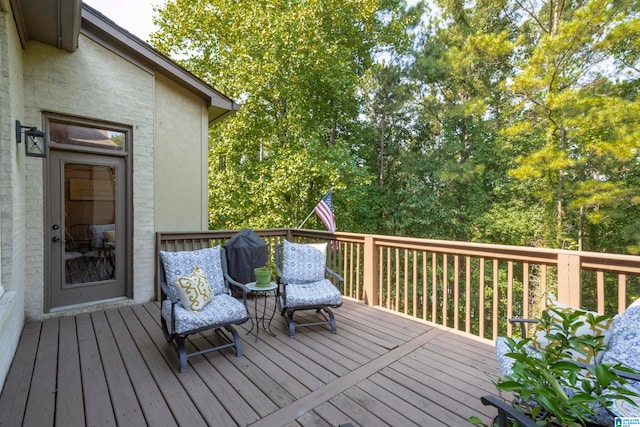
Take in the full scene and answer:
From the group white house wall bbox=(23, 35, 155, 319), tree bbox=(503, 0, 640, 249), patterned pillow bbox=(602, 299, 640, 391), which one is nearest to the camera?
patterned pillow bbox=(602, 299, 640, 391)

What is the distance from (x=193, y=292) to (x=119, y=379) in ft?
2.65

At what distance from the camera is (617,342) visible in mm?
1666

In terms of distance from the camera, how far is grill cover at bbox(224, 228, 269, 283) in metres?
4.16

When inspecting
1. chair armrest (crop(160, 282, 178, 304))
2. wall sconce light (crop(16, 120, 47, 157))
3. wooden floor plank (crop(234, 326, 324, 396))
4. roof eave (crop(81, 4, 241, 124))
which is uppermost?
roof eave (crop(81, 4, 241, 124))

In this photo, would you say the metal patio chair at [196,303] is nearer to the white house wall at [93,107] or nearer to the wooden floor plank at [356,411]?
the wooden floor plank at [356,411]

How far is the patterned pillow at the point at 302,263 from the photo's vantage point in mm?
3789

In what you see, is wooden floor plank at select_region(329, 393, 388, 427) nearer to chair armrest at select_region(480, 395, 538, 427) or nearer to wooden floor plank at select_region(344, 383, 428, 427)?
wooden floor plank at select_region(344, 383, 428, 427)

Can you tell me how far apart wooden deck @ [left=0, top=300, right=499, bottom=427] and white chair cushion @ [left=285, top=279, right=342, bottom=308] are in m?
0.32

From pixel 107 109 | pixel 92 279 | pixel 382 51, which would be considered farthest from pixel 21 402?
pixel 382 51

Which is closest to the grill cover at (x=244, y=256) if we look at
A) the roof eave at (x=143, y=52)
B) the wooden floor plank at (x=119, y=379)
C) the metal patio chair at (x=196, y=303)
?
the metal patio chair at (x=196, y=303)

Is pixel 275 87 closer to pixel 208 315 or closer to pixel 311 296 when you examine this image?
pixel 311 296

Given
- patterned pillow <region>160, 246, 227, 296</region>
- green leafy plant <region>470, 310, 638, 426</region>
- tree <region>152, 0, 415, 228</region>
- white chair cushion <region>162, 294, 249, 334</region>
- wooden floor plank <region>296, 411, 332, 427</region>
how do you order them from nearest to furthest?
green leafy plant <region>470, 310, 638, 426</region>
wooden floor plank <region>296, 411, 332, 427</region>
white chair cushion <region>162, 294, 249, 334</region>
patterned pillow <region>160, 246, 227, 296</region>
tree <region>152, 0, 415, 228</region>

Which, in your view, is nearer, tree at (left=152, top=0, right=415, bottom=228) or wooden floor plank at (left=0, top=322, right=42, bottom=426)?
wooden floor plank at (left=0, top=322, right=42, bottom=426)

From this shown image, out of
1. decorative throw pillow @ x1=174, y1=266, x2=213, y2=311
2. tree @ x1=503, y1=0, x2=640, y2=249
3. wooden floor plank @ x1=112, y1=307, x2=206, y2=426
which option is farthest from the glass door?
tree @ x1=503, y1=0, x2=640, y2=249
